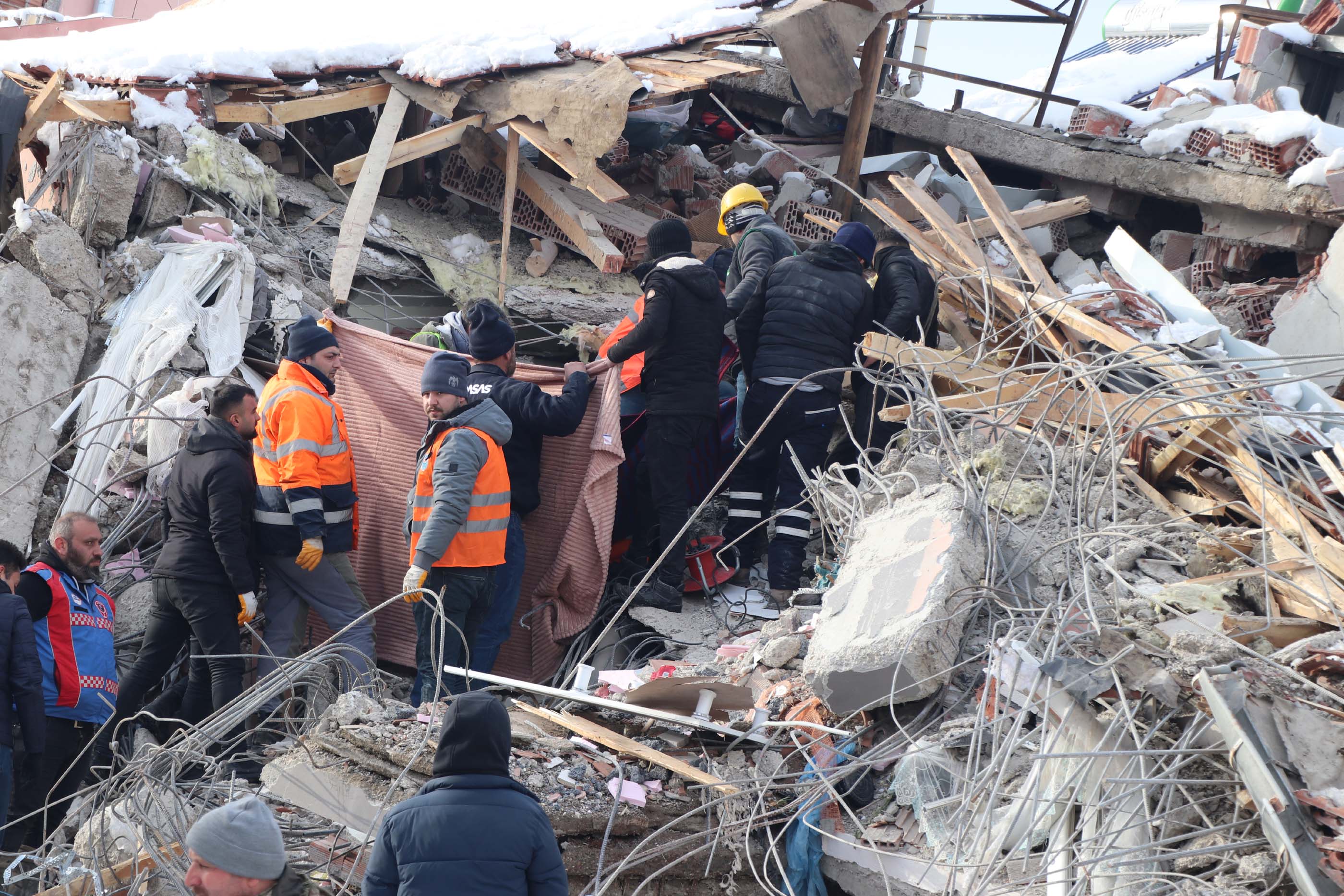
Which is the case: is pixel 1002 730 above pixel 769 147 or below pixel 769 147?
below

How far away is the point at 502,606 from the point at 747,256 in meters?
2.53

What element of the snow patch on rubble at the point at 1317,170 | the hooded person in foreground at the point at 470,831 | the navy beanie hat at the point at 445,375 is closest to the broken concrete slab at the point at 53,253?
the navy beanie hat at the point at 445,375

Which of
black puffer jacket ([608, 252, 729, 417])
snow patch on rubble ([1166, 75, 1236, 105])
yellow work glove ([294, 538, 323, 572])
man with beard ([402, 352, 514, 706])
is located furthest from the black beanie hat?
snow patch on rubble ([1166, 75, 1236, 105])

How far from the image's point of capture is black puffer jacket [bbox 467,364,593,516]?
5.65 metres

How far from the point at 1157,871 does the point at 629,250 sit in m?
5.85

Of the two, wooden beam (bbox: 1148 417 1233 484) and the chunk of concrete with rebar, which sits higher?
wooden beam (bbox: 1148 417 1233 484)

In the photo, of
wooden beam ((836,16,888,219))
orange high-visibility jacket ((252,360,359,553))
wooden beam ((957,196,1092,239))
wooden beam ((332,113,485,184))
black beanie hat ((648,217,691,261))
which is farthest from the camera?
wooden beam ((836,16,888,219))

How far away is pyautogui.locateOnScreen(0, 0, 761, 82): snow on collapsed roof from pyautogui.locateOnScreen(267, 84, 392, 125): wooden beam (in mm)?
220

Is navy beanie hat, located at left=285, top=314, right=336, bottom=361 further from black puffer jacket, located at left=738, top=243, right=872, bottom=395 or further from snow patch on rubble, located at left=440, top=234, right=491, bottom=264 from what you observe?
snow patch on rubble, located at left=440, top=234, right=491, bottom=264

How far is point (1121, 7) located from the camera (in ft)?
64.5

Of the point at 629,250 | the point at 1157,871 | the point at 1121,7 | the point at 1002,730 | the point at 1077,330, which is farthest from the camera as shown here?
the point at 1121,7

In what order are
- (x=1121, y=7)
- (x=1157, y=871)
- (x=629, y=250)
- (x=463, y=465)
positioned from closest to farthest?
(x=1157, y=871) → (x=463, y=465) → (x=629, y=250) → (x=1121, y=7)

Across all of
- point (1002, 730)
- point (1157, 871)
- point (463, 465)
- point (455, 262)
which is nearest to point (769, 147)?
point (455, 262)

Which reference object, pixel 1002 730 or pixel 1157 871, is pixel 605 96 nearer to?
pixel 1002 730
